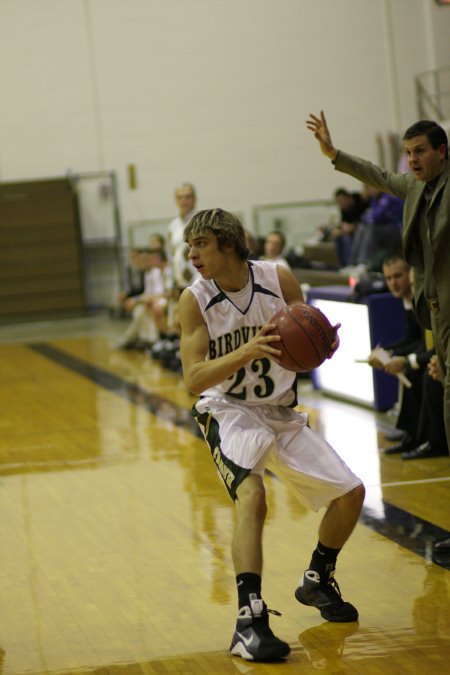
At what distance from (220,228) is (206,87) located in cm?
1625

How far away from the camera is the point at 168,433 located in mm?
Result: 8148

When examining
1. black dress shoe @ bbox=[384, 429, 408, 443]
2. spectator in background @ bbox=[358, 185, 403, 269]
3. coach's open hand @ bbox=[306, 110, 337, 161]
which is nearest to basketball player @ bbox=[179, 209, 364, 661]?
coach's open hand @ bbox=[306, 110, 337, 161]

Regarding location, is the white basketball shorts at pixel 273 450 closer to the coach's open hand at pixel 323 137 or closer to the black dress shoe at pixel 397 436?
the coach's open hand at pixel 323 137

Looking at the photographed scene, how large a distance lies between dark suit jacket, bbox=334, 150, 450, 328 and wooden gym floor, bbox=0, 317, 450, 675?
1.12 m

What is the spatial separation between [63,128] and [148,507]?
14378 mm

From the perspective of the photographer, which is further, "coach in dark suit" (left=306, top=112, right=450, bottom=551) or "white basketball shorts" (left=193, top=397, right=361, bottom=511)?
"coach in dark suit" (left=306, top=112, right=450, bottom=551)

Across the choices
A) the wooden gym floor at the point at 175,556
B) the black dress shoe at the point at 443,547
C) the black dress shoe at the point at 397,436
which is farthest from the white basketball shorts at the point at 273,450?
the black dress shoe at the point at 397,436

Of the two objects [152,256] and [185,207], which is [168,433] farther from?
[152,256]

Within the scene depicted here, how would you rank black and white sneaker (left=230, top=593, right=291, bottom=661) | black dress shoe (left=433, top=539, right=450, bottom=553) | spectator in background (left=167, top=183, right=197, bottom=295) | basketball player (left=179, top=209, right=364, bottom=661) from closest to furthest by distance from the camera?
black and white sneaker (left=230, top=593, right=291, bottom=661)
basketball player (left=179, top=209, right=364, bottom=661)
black dress shoe (left=433, top=539, right=450, bottom=553)
spectator in background (left=167, top=183, right=197, bottom=295)

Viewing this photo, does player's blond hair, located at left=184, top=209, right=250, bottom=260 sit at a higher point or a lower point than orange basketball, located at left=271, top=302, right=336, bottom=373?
higher

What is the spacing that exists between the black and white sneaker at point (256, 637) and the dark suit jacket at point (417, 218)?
1544mm

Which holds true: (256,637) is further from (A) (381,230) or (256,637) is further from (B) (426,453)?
(A) (381,230)

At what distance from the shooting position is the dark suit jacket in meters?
4.52

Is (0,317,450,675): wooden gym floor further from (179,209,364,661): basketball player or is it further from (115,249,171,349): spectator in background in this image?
(115,249,171,349): spectator in background
